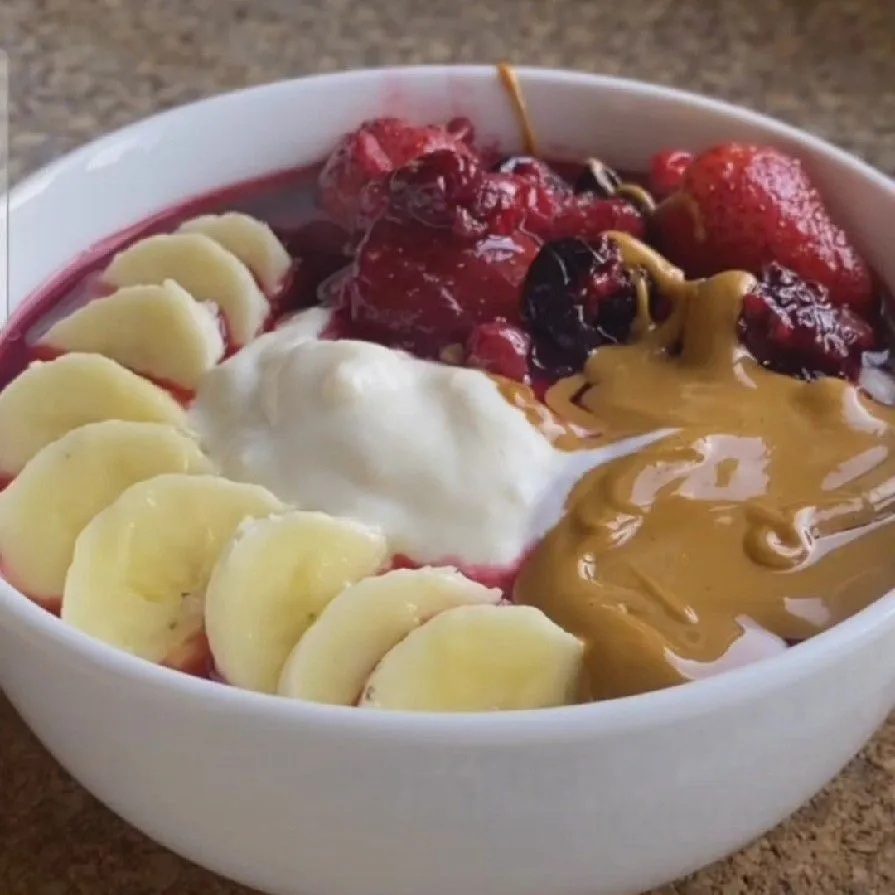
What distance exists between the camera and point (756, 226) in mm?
1257

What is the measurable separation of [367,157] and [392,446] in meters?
0.39

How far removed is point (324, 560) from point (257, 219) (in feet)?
1.77

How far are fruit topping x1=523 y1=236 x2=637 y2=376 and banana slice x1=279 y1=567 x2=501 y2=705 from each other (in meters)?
0.29

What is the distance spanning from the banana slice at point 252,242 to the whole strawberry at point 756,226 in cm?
36

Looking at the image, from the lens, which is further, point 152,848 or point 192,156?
point 192,156

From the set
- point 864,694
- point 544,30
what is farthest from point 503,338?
point 544,30

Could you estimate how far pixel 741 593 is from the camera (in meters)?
0.98

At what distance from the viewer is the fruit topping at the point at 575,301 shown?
1.18 meters

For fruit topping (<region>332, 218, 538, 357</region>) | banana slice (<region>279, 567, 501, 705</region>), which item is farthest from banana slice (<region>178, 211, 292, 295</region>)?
banana slice (<region>279, 567, 501, 705</region>)

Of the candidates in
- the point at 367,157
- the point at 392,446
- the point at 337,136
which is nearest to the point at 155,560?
the point at 392,446

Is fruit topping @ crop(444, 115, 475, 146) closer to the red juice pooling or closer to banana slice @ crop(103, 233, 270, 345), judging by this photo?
the red juice pooling

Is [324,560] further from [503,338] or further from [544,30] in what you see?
[544,30]

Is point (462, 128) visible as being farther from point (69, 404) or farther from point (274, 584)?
point (274, 584)

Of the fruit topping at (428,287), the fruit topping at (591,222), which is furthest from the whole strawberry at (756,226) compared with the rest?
the fruit topping at (428,287)
